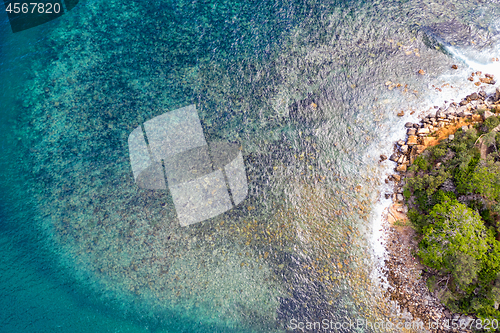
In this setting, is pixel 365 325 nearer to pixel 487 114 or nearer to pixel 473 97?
pixel 487 114

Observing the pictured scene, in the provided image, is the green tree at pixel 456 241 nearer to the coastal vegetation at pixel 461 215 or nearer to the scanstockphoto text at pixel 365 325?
the coastal vegetation at pixel 461 215

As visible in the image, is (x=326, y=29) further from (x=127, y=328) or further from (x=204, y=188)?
(x=127, y=328)

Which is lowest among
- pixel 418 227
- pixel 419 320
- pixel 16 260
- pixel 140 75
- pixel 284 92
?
pixel 419 320

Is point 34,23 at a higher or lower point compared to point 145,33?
higher

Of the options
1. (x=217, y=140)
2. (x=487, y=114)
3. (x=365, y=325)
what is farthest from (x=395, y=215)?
(x=217, y=140)

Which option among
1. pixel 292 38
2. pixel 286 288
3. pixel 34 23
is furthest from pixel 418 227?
pixel 34 23

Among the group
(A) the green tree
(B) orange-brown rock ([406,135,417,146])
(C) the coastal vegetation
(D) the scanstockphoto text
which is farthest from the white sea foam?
(D) the scanstockphoto text

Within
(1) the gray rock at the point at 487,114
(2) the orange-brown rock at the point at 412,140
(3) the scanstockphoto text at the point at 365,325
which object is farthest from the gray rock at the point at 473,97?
(3) the scanstockphoto text at the point at 365,325

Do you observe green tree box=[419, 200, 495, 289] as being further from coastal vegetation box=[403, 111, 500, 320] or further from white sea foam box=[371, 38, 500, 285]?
white sea foam box=[371, 38, 500, 285]
